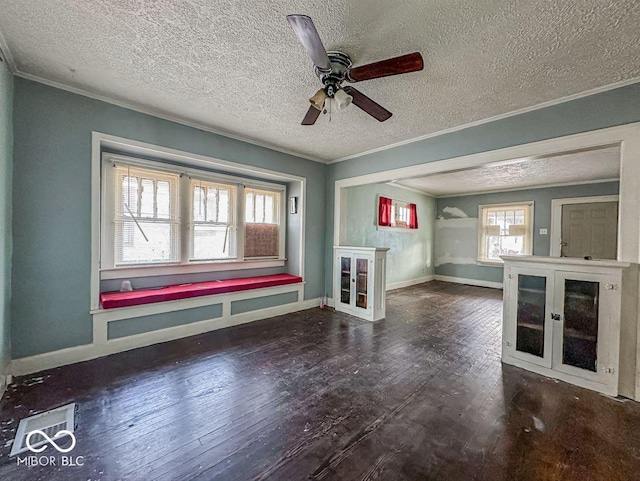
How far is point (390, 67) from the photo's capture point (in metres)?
1.83

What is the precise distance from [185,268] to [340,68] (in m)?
3.22

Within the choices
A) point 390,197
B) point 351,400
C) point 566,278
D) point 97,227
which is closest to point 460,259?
point 390,197

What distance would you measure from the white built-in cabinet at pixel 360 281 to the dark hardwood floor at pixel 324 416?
105 centimetres

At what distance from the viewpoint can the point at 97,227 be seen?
2.84 meters

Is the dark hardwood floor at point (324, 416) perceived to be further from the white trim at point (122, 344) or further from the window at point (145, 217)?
the window at point (145, 217)

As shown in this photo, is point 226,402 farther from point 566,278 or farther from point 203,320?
point 566,278

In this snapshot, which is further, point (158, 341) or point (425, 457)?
point (158, 341)

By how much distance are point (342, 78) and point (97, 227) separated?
2857 mm

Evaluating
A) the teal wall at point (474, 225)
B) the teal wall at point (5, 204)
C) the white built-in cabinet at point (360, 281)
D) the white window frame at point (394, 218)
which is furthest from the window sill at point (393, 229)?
the teal wall at point (5, 204)

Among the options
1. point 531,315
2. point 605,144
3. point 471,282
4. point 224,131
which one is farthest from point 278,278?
point 471,282

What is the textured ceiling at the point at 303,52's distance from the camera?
5.50ft

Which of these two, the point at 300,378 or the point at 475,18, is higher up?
the point at 475,18

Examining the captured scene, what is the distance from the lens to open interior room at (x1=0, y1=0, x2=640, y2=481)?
1.67 metres

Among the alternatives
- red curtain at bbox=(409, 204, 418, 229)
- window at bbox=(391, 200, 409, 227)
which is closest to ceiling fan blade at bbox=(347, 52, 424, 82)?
window at bbox=(391, 200, 409, 227)
